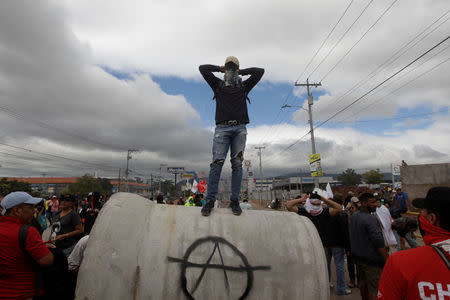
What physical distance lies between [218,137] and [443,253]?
243cm

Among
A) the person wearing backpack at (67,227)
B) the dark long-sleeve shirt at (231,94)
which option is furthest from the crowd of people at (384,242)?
the person wearing backpack at (67,227)

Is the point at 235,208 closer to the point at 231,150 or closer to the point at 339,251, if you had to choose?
the point at 231,150

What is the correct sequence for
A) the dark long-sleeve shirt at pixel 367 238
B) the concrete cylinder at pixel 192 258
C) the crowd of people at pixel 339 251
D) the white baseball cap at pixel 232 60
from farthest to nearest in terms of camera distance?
the dark long-sleeve shirt at pixel 367 238 → the white baseball cap at pixel 232 60 → the concrete cylinder at pixel 192 258 → the crowd of people at pixel 339 251

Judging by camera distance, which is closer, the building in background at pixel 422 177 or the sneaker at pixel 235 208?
the sneaker at pixel 235 208

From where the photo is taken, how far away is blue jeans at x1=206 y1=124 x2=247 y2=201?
10.9ft

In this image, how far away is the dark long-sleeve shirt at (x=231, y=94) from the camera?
341 cm

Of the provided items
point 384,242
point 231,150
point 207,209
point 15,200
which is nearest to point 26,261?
point 15,200

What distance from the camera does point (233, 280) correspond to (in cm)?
227

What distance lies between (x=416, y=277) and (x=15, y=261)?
3231mm

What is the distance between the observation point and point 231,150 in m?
3.47

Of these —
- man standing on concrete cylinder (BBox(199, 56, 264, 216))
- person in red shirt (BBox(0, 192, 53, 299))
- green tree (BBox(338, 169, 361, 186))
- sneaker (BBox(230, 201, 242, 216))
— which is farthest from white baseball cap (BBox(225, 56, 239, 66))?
green tree (BBox(338, 169, 361, 186))

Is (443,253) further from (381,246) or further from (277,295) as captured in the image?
(381,246)

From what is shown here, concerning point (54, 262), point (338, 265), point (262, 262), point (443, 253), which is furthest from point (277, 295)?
point (338, 265)

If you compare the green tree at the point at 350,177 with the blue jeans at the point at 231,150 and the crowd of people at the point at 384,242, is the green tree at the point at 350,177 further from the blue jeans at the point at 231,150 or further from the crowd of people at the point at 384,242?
the blue jeans at the point at 231,150
